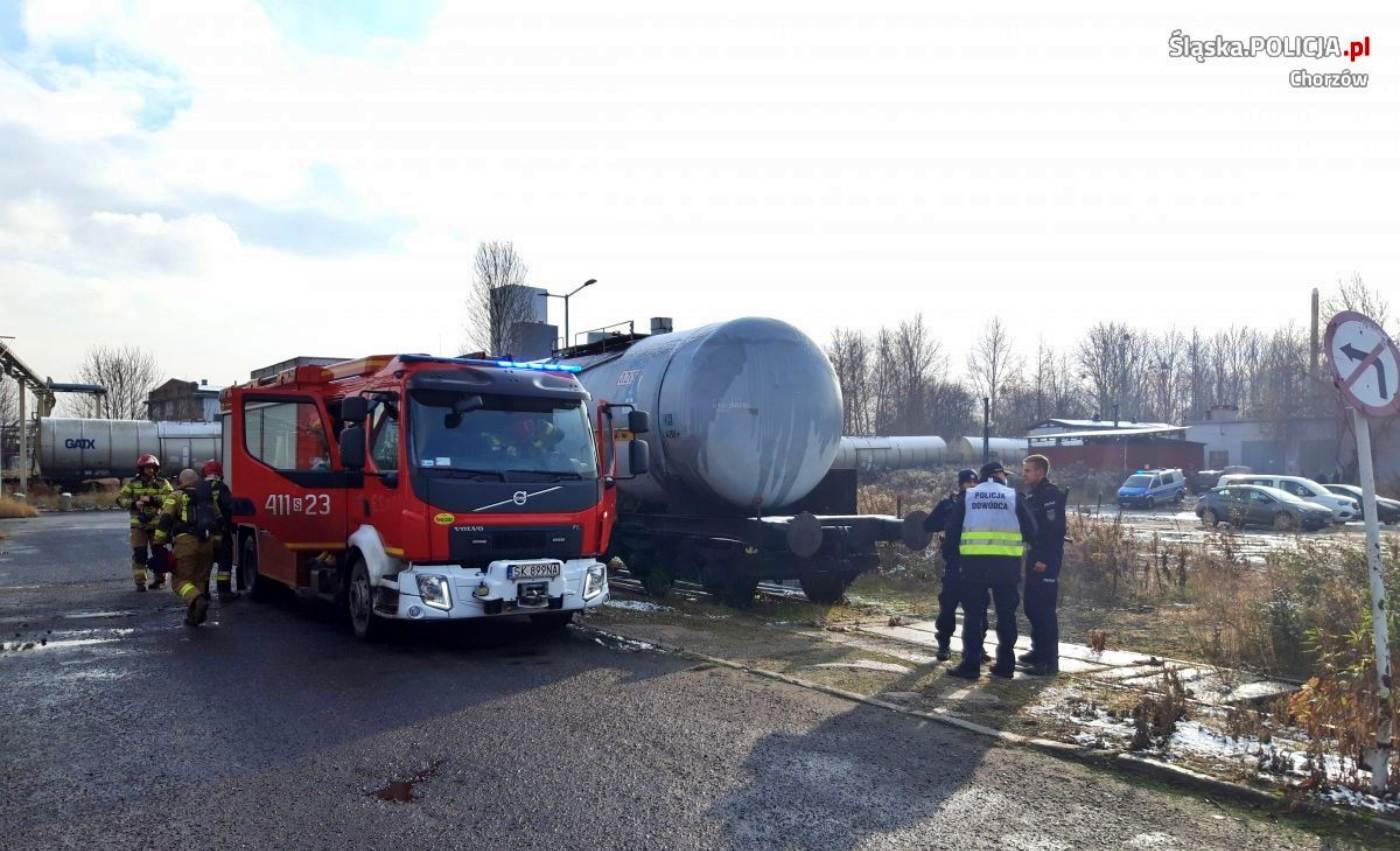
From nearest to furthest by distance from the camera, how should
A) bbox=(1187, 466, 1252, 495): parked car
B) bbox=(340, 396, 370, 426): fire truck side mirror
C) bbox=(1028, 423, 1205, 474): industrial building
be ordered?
bbox=(340, 396, 370, 426): fire truck side mirror < bbox=(1187, 466, 1252, 495): parked car < bbox=(1028, 423, 1205, 474): industrial building

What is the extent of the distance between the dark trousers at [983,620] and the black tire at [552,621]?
3.98m

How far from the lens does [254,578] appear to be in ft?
41.8

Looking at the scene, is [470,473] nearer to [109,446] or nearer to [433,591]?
[433,591]

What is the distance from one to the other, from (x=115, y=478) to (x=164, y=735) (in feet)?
139

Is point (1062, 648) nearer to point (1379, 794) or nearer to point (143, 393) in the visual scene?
point (1379, 794)

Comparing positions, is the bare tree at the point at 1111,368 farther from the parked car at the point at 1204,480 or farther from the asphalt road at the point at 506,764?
the asphalt road at the point at 506,764

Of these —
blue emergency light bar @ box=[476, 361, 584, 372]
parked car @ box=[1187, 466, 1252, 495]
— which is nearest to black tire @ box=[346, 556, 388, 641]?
blue emergency light bar @ box=[476, 361, 584, 372]

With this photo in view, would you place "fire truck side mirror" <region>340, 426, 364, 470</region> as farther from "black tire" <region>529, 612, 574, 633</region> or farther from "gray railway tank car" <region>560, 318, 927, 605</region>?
"gray railway tank car" <region>560, 318, 927, 605</region>

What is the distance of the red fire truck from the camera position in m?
8.89

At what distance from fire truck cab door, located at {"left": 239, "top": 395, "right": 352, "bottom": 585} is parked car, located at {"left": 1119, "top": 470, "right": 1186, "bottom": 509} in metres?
34.1

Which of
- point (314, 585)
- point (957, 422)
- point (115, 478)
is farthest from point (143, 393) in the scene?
point (314, 585)

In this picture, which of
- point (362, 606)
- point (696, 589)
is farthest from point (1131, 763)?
point (696, 589)

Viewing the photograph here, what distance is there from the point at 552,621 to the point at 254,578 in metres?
4.72

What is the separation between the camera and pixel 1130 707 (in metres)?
7.39
